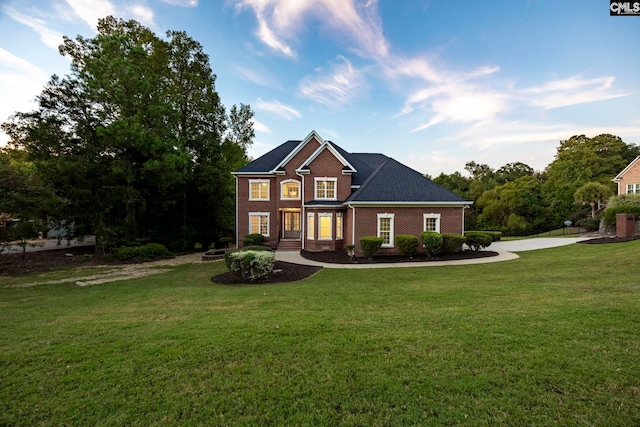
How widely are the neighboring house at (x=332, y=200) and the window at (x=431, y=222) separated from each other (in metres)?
0.05

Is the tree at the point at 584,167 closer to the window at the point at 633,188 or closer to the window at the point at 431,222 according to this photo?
the window at the point at 633,188

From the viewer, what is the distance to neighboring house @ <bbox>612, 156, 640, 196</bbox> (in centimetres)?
3047

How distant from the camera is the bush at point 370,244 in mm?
15586

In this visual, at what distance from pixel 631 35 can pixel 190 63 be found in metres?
28.4

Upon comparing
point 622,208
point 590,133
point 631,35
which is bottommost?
point 622,208

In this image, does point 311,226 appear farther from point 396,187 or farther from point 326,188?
point 396,187

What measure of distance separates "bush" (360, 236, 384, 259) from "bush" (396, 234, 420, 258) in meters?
1.18

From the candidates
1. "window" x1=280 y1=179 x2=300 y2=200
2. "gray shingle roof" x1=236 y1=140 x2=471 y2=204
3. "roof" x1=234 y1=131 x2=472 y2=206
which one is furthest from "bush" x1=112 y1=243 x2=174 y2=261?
"window" x1=280 y1=179 x2=300 y2=200

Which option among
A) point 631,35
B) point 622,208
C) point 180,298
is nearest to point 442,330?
point 180,298

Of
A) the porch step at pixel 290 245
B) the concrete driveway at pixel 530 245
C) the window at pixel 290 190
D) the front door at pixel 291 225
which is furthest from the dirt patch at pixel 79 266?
the concrete driveway at pixel 530 245

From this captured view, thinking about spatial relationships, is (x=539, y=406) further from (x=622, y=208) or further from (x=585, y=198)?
(x=585, y=198)

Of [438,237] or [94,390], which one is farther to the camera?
[438,237]

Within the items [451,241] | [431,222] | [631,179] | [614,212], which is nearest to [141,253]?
[431,222]

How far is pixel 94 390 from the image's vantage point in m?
3.30
